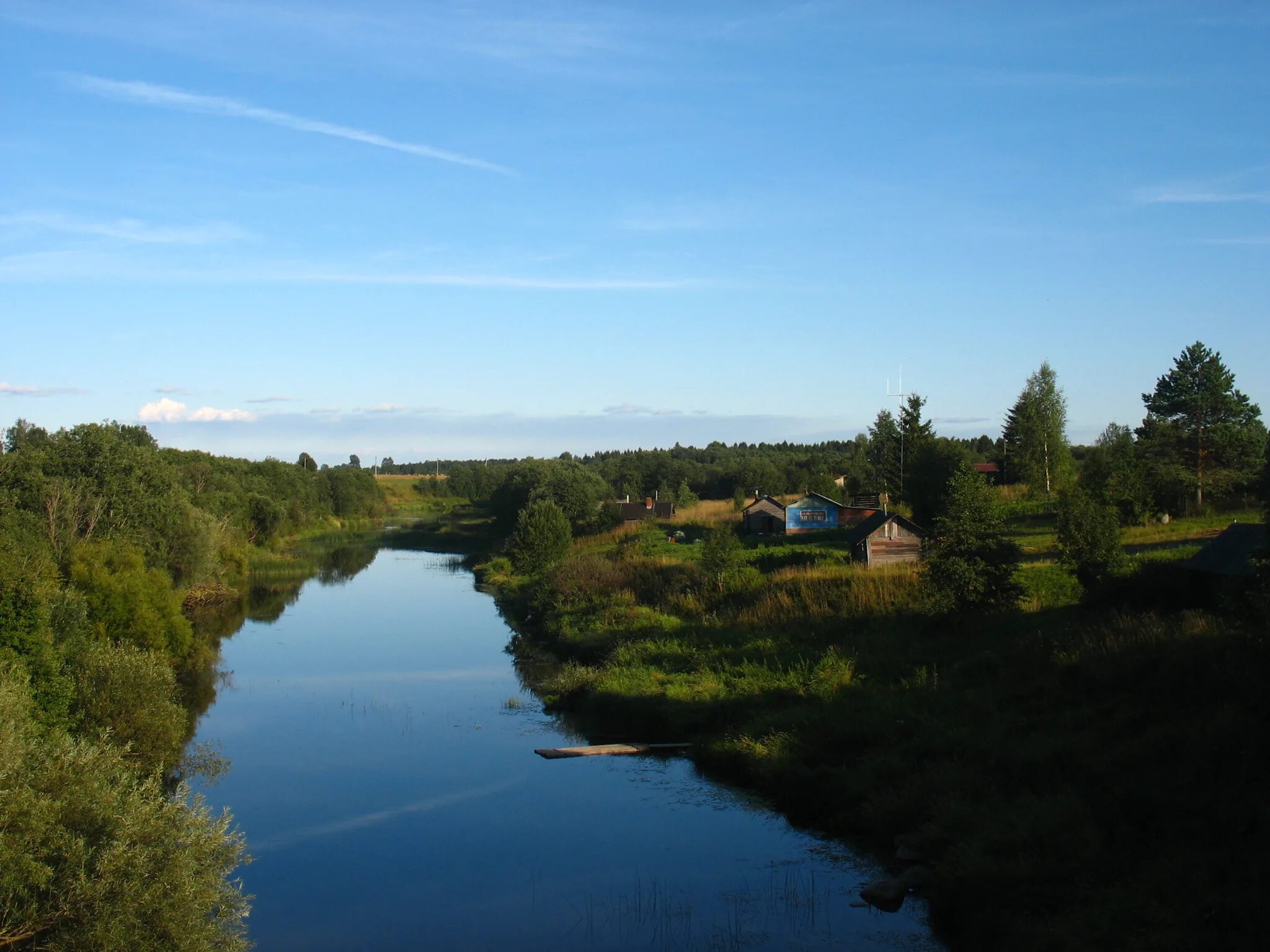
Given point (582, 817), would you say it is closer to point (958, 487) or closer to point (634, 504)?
point (958, 487)

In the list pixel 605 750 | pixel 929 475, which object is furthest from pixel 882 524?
pixel 605 750

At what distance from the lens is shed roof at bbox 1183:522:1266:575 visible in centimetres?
2031

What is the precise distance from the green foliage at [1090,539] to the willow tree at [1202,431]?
18640 millimetres

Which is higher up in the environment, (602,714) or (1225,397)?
(1225,397)

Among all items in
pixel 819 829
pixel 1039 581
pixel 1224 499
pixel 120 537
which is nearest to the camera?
pixel 819 829

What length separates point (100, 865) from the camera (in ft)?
34.4

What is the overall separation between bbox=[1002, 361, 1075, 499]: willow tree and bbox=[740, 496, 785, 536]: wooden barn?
13.5 m

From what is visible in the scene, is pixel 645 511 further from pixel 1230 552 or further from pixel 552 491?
pixel 1230 552

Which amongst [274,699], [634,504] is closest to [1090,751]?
[274,699]

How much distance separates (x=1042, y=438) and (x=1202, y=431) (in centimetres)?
1183

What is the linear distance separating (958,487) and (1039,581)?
13.6 ft

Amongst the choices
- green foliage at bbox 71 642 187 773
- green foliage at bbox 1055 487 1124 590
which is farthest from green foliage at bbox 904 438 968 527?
green foliage at bbox 71 642 187 773

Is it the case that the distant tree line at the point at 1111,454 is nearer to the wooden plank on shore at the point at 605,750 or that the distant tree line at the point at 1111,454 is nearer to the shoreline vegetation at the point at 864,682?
the shoreline vegetation at the point at 864,682

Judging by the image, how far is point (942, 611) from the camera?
78.0 feet
